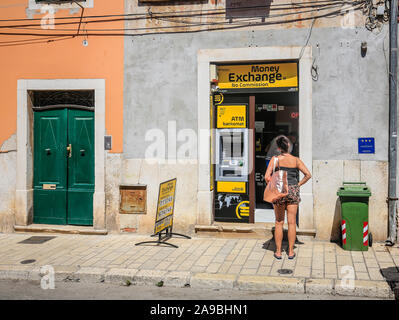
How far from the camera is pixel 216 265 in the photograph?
6668mm

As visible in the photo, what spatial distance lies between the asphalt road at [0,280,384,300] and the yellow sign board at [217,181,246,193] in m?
3.17

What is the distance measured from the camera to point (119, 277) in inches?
246

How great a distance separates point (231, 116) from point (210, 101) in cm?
51

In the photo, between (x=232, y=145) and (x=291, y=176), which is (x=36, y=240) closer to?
(x=232, y=145)

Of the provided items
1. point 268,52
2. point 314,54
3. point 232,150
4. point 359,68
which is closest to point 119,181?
point 232,150

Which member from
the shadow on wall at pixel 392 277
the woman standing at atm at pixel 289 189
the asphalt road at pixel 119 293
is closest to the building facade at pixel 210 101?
the woman standing at atm at pixel 289 189

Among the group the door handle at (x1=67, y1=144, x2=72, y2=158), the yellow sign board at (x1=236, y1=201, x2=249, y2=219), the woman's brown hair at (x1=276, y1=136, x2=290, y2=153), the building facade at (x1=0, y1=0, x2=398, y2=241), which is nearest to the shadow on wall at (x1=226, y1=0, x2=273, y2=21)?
the building facade at (x1=0, y1=0, x2=398, y2=241)

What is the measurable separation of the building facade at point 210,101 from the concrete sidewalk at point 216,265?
0.88 meters

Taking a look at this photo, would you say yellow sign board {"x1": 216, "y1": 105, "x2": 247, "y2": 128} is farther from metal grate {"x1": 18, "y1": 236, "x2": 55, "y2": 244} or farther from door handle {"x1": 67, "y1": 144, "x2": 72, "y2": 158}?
metal grate {"x1": 18, "y1": 236, "x2": 55, "y2": 244}

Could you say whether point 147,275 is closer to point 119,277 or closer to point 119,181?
point 119,277

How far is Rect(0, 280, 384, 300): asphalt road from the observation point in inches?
220

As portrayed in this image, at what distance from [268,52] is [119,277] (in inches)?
188

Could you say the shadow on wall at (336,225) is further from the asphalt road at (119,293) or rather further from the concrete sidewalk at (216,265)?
the asphalt road at (119,293)

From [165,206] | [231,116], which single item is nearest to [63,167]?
[165,206]
